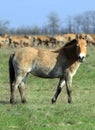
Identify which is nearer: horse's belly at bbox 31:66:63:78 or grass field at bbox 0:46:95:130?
grass field at bbox 0:46:95:130

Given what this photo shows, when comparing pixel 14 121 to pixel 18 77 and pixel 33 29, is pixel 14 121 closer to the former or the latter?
pixel 18 77

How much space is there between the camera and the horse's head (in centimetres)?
1190

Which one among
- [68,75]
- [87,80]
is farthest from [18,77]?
[87,80]

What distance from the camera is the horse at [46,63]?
12.2 metres

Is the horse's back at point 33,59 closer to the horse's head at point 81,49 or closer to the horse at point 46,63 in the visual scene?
the horse at point 46,63

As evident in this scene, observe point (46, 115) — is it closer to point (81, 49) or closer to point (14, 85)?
point (14, 85)

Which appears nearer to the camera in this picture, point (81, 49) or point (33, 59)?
point (81, 49)

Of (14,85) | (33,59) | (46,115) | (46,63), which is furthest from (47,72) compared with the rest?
(46,115)

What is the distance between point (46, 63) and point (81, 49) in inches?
42.4

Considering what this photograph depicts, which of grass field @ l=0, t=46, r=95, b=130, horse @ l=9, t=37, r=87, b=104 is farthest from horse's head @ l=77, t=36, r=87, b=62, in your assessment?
grass field @ l=0, t=46, r=95, b=130

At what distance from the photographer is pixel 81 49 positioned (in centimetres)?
1205

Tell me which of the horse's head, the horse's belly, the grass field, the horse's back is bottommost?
the grass field

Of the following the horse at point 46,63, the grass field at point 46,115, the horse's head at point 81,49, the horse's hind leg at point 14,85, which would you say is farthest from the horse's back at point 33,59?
the grass field at point 46,115

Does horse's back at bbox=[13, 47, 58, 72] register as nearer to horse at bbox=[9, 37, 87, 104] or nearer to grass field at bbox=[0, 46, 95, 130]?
horse at bbox=[9, 37, 87, 104]
